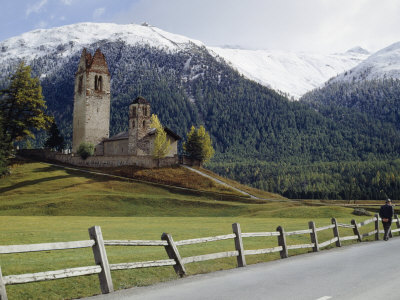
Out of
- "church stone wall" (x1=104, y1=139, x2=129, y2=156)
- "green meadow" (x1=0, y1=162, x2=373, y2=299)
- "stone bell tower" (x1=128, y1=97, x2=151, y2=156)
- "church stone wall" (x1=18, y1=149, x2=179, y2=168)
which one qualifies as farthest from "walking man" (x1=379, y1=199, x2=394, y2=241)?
"church stone wall" (x1=104, y1=139, x2=129, y2=156)

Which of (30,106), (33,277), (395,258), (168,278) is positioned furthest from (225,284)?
(30,106)

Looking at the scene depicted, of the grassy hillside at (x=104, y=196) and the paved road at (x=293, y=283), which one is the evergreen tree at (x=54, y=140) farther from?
the paved road at (x=293, y=283)

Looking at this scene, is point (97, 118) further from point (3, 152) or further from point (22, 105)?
point (3, 152)

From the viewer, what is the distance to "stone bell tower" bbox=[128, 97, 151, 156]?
3780 inches

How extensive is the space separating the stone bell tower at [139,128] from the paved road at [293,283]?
260 feet

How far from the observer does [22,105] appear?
89375 mm

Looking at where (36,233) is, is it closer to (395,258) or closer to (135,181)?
(395,258)

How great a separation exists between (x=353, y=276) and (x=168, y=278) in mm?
6281

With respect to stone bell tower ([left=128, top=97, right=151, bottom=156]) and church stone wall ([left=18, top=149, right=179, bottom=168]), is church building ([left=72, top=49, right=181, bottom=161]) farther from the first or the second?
church stone wall ([left=18, top=149, right=179, bottom=168])

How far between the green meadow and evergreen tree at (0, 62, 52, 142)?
7342 mm

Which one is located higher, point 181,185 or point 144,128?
point 144,128

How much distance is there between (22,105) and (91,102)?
2190 centimetres

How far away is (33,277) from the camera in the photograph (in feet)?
35.7

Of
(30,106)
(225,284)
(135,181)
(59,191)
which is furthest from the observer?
(30,106)
